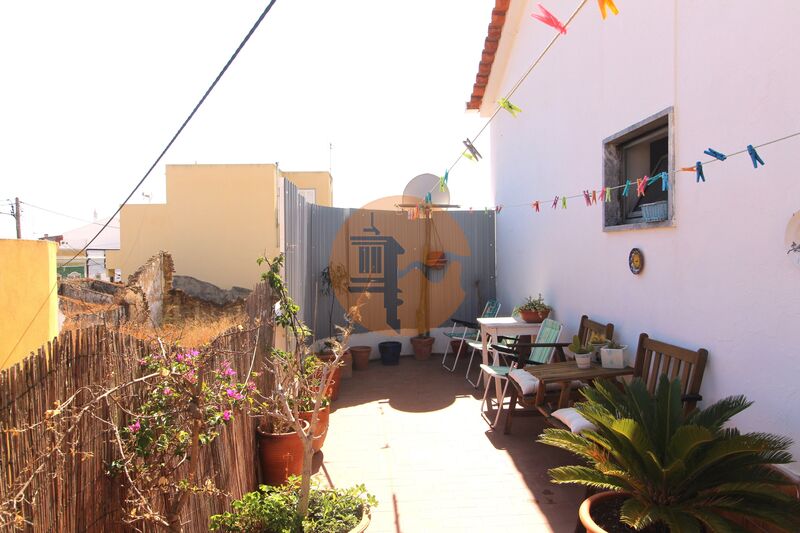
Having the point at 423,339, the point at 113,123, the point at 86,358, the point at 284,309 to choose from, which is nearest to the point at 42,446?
the point at 86,358

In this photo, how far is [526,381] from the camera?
4.21m

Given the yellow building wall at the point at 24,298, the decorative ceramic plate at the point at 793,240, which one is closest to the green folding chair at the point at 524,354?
the decorative ceramic plate at the point at 793,240

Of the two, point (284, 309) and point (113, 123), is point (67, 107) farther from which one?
point (284, 309)

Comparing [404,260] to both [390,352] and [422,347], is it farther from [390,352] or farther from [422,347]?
[390,352]

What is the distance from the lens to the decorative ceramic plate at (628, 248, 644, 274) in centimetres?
390

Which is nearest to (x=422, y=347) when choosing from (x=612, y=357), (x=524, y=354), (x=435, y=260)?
(x=435, y=260)

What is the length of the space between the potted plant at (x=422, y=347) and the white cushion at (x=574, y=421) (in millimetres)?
4293

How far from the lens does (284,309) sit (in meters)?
4.27

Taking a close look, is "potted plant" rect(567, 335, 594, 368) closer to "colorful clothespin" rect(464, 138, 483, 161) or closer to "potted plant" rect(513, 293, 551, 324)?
"potted plant" rect(513, 293, 551, 324)

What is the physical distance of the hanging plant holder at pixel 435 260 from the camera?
7891 mm

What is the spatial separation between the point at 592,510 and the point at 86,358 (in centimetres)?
231

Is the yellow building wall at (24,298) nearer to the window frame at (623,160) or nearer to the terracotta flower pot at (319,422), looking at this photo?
the terracotta flower pot at (319,422)

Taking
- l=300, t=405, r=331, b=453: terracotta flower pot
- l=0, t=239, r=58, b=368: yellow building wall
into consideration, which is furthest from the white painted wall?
l=0, t=239, r=58, b=368: yellow building wall

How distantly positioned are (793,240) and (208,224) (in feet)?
41.8
